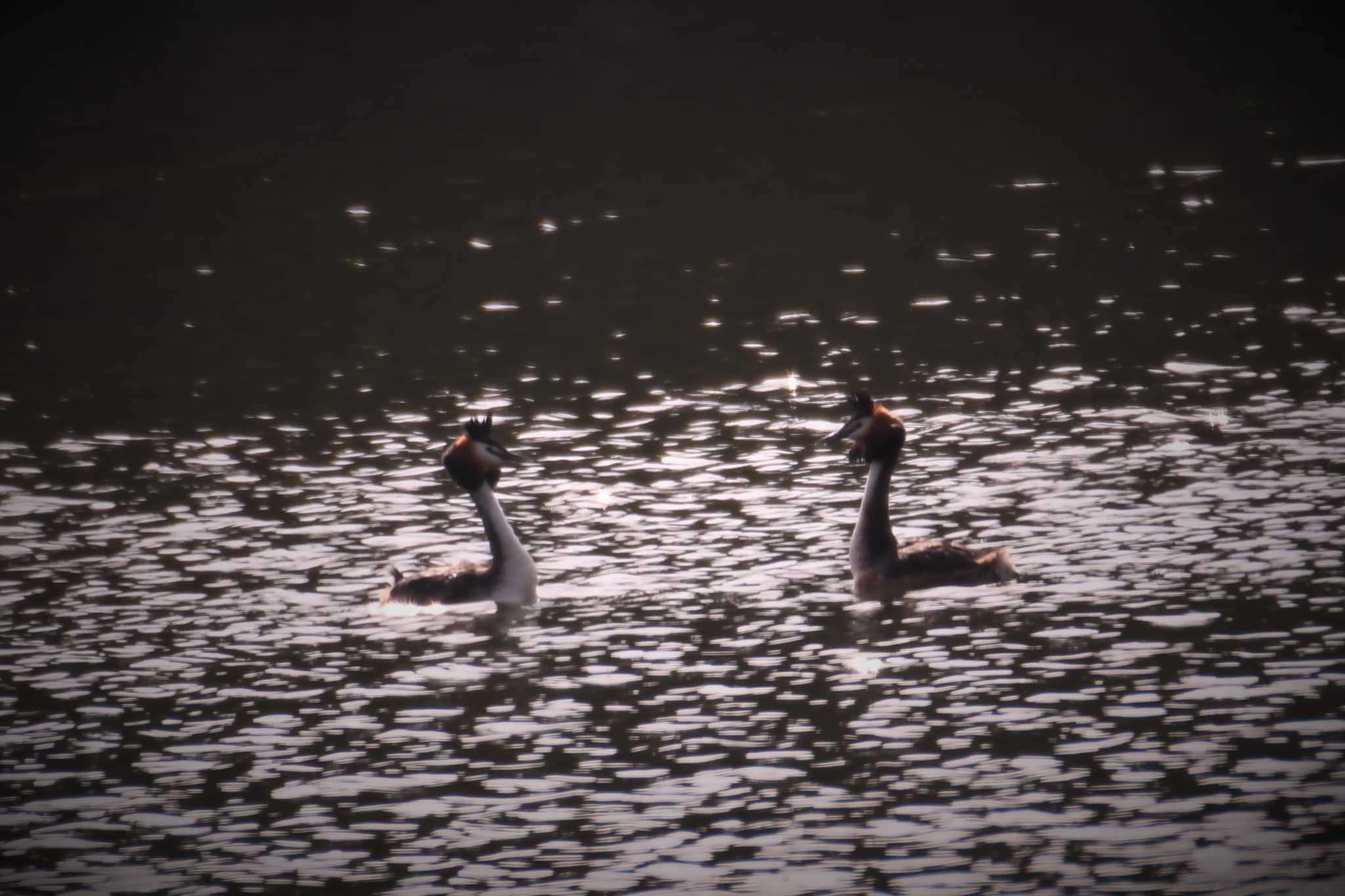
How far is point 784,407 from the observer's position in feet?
77.6

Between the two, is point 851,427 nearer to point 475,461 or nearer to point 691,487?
point 691,487

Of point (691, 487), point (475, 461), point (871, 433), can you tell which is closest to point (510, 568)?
point (475, 461)

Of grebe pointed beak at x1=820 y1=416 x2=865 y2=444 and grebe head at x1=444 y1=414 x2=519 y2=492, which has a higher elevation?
grebe head at x1=444 y1=414 x2=519 y2=492

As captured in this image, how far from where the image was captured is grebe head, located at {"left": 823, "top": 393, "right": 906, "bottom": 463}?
727 inches

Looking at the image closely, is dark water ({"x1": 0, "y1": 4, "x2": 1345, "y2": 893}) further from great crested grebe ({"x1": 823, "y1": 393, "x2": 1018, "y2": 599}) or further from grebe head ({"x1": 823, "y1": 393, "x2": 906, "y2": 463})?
grebe head ({"x1": 823, "y1": 393, "x2": 906, "y2": 463})

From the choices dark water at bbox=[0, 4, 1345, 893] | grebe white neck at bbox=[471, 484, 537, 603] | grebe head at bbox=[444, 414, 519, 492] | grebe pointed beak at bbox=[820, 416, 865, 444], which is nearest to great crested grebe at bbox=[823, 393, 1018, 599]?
dark water at bbox=[0, 4, 1345, 893]

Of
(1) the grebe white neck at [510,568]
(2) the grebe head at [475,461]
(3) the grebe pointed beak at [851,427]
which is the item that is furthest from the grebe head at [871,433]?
(2) the grebe head at [475,461]

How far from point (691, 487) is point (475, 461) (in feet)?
10.0

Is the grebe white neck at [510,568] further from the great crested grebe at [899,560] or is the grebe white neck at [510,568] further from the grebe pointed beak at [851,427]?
the grebe pointed beak at [851,427]

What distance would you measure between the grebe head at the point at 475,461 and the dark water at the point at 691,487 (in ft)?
3.52

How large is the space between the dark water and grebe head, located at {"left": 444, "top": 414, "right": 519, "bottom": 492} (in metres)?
1.07

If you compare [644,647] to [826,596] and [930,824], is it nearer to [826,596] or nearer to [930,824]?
[826,596]

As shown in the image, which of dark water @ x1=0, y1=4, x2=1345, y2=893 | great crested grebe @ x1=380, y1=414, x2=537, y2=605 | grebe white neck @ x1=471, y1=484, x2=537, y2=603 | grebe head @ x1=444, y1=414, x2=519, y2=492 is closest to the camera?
dark water @ x1=0, y1=4, x2=1345, y2=893

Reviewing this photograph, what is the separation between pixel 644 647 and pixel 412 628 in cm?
252
